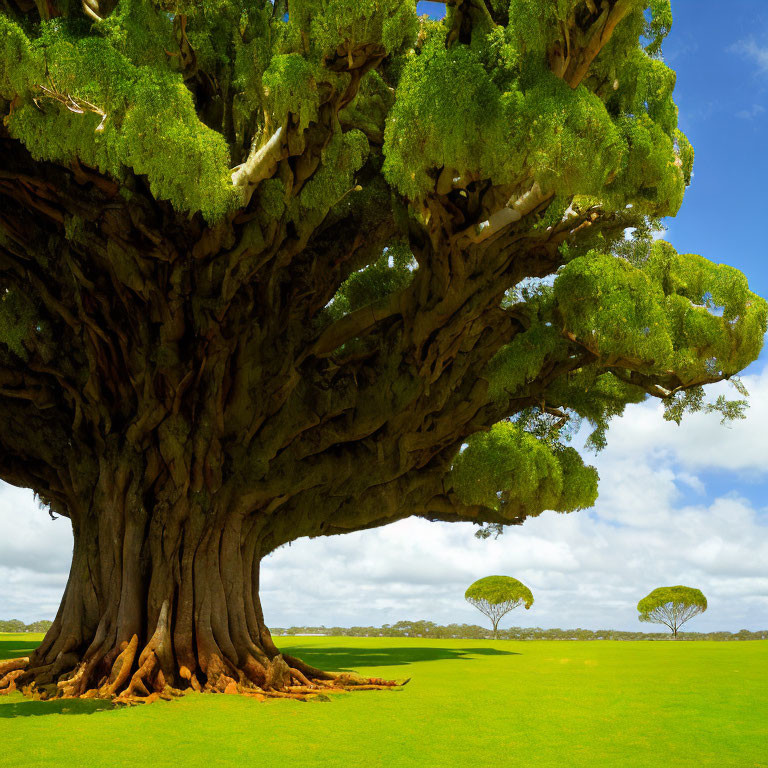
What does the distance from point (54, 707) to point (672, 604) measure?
24082mm

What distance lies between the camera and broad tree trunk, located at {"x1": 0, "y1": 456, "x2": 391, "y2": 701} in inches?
315

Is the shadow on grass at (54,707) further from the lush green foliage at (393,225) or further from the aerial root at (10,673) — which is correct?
the lush green foliage at (393,225)

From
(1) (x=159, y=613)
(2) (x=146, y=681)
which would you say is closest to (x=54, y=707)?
(2) (x=146, y=681)

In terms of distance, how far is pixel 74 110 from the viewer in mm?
5984

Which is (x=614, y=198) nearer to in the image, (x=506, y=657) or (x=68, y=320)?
(x=68, y=320)

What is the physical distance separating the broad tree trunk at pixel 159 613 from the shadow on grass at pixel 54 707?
0.38m

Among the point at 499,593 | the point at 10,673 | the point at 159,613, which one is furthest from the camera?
the point at 499,593

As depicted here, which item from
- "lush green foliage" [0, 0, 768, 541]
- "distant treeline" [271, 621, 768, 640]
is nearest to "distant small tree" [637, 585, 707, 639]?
"distant treeline" [271, 621, 768, 640]

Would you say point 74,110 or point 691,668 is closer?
point 74,110

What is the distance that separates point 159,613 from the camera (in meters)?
8.36

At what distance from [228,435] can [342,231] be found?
321cm

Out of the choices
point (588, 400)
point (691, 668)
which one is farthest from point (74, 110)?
point (691, 668)

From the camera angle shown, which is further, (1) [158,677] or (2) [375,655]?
(2) [375,655]

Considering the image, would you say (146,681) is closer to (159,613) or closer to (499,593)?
(159,613)
